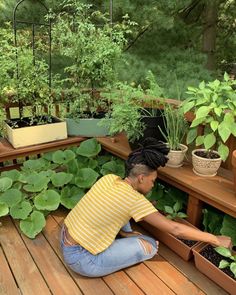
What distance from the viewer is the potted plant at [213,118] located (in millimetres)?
1880

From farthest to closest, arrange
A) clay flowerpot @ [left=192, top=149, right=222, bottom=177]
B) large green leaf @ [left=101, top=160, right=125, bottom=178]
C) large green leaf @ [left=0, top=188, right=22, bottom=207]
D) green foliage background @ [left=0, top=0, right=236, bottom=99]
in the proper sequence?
green foliage background @ [left=0, top=0, right=236, bottom=99]
large green leaf @ [left=101, top=160, right=125, bottom=178]
large green leaf @ [left=0, top=188, right=22, bottom=207]
clay flowerpot @ [left=192, top=149, right=222, bottom=177]

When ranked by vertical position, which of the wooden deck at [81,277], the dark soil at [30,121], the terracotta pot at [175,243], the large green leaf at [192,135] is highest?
the large green leaf at [192,135]

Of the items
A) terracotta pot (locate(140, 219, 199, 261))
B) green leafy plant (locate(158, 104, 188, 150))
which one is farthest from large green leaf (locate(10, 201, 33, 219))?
green leafy plant (locate(158, 104, 188, 150))

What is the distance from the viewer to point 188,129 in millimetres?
2311

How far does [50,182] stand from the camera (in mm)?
2645

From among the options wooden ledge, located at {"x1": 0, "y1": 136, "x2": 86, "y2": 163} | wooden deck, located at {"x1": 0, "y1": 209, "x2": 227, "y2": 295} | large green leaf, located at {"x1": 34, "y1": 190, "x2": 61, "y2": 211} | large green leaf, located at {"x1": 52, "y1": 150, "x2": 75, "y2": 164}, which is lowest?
wooden deck, located at {"x1": 0, "y1": 209, "x2": 227, "y2": 295}

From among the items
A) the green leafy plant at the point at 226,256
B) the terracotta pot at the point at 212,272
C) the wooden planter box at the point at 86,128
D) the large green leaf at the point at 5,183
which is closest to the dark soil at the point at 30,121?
the wooden planter box at the point at 86,128

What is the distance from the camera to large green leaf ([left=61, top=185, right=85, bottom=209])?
2.41 meters

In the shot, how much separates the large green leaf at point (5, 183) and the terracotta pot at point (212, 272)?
1465 mm

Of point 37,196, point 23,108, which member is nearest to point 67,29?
point 23,108

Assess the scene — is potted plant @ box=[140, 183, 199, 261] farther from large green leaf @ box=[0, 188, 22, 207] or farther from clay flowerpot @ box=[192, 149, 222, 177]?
large green leaf @ box=[0, 188, 22, 207]

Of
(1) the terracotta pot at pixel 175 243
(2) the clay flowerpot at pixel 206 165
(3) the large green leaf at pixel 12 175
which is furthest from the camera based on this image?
(3) the large green leaf at pixel 12 175

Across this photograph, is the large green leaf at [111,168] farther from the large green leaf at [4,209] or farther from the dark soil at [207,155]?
the large green leaf at [4,209]

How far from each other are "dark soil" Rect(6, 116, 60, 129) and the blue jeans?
1.35 m
